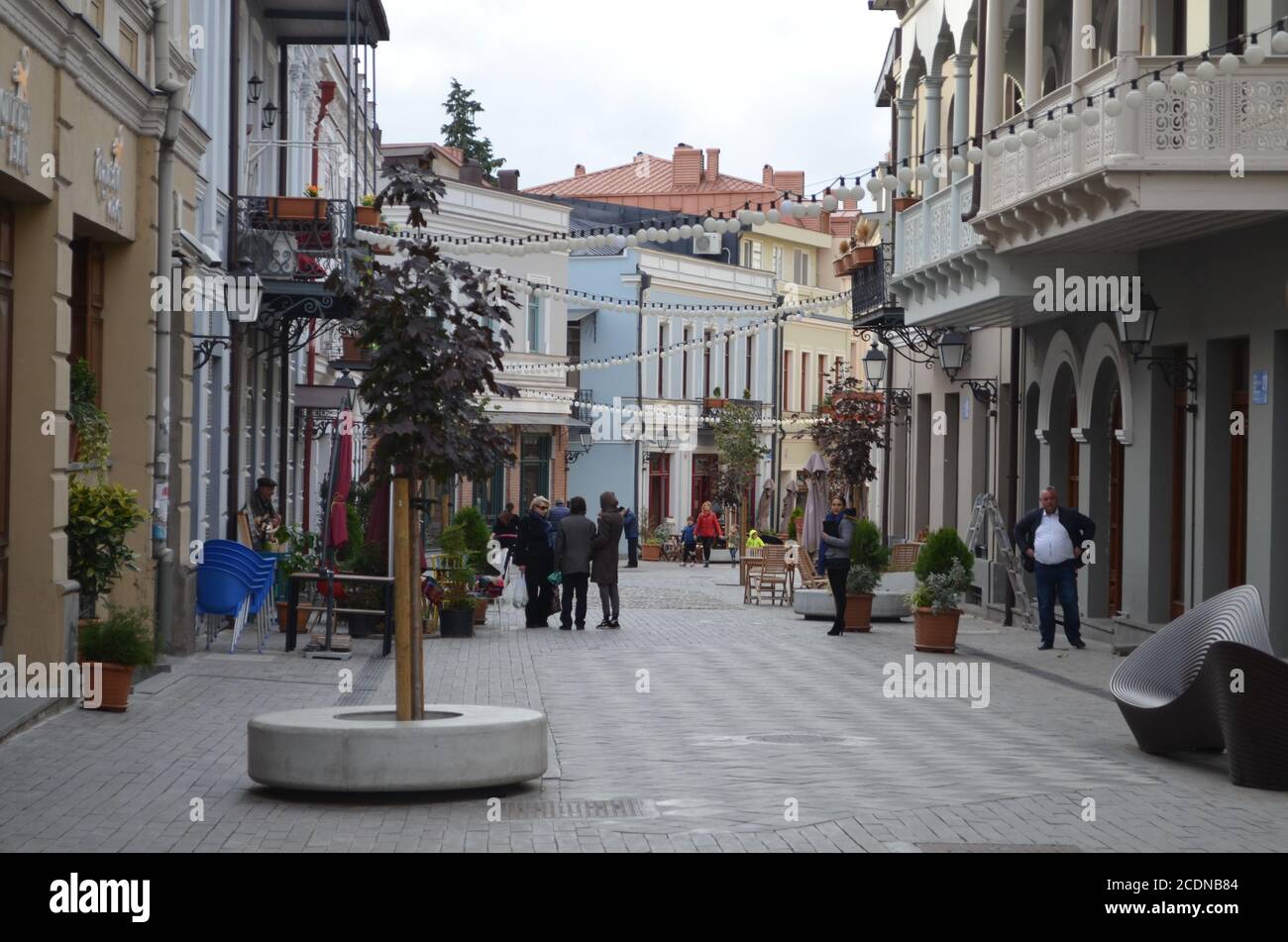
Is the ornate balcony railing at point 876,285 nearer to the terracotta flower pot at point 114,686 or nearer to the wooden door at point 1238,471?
the wooden door at point 1238,471

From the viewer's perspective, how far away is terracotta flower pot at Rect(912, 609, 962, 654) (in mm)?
20281

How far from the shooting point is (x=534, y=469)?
58.0 metres

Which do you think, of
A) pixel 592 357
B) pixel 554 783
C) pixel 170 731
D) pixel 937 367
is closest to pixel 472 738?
pixel 554 783

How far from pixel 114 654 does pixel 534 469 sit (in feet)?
147

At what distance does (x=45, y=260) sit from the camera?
44.0ft

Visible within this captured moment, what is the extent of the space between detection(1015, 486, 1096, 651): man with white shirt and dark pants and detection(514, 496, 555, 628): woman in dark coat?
22.1ft

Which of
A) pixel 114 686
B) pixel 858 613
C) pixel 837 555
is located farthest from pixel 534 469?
pixel 114 686

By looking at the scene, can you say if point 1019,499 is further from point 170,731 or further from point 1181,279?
point 170,731

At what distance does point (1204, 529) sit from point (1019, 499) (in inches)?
284

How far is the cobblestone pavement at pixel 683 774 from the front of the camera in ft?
29.4

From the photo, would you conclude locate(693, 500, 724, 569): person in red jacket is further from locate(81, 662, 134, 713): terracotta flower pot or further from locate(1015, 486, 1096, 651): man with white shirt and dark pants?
locate(81, 662, 134, 713): terracotta flower pot

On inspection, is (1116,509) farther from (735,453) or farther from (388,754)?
(735,453)

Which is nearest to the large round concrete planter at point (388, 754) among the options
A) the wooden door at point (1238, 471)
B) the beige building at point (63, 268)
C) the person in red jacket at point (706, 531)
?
the beige building at point (63, 268)

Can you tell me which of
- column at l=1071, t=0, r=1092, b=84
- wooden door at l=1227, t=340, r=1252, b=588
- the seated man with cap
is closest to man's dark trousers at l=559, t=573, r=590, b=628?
the seated man with cap
